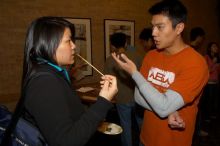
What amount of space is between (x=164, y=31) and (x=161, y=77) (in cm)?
32

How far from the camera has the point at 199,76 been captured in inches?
61.6

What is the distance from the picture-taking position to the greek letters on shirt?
1679 millimetres

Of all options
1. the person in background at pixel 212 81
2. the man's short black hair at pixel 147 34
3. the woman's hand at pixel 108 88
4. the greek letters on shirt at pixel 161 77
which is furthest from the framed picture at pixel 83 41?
the woman's hand at pixel 108 88

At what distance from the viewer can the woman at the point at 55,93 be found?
1.06 metres

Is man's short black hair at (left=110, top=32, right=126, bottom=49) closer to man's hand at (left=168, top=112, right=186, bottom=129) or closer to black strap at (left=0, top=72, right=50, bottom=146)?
man's hand at (left=168, top=112, right=186, bottom=129)

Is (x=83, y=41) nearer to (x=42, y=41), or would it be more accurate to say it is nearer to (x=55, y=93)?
(x=42, y=41)

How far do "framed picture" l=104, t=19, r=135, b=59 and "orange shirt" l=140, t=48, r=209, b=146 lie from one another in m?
2.73

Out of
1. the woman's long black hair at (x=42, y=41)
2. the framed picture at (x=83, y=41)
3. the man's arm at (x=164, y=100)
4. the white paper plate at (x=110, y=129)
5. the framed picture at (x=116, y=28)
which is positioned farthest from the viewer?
the framed picture at (x=116, y=28)

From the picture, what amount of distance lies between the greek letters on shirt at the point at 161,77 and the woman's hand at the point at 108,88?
0.50 m

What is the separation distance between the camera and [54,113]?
106 centimetres

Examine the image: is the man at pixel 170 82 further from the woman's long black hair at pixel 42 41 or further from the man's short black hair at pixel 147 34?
the man's short black hair at pixel 147 34

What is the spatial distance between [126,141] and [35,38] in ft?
8.91

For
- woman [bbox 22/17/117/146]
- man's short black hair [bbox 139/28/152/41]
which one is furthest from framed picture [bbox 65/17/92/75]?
woman [bbox 22/17/117/146]

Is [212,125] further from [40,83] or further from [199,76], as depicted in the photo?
[40,83]
